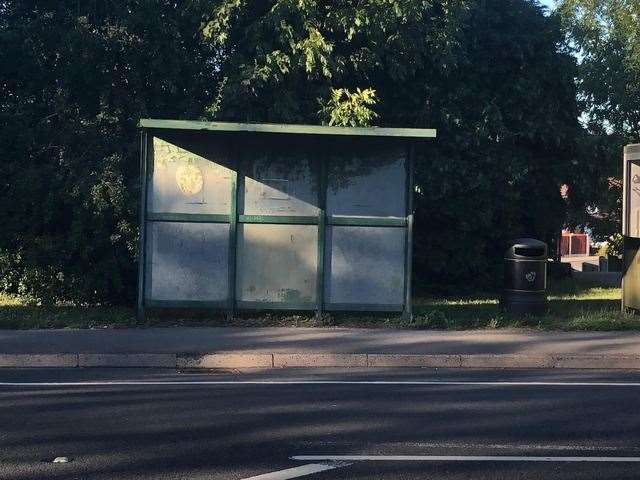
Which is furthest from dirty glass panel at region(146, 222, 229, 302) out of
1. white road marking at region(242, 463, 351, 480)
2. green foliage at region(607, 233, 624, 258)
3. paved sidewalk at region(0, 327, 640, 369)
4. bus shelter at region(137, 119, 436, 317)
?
green foliage at region(607, 233, 624, 258)

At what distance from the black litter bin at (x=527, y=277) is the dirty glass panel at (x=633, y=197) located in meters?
1.73

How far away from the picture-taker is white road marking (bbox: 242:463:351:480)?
5.85m

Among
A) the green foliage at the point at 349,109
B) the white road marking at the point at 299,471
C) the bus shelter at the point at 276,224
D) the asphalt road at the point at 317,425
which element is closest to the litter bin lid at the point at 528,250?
the bus shelter at the point at 276,224

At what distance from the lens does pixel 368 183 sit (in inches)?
547

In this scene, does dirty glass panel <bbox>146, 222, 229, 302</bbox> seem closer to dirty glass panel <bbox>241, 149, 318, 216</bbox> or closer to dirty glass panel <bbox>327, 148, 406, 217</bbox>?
dirty glass panel <bbox>241, 149, 318, 216</bbox>

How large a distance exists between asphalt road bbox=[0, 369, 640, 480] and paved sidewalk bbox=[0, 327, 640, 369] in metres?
0.67

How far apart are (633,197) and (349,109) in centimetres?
518

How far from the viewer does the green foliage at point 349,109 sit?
1581cm

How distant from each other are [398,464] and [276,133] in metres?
7.38

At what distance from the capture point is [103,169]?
16094 millimetres

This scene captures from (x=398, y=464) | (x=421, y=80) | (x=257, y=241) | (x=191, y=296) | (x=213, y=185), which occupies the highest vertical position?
(x=421, y=80)

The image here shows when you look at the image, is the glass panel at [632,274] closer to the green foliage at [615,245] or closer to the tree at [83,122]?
the tree at [83,122]

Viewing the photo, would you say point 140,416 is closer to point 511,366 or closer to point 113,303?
point 511,366

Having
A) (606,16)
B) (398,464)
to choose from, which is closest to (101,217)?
(398,464)
